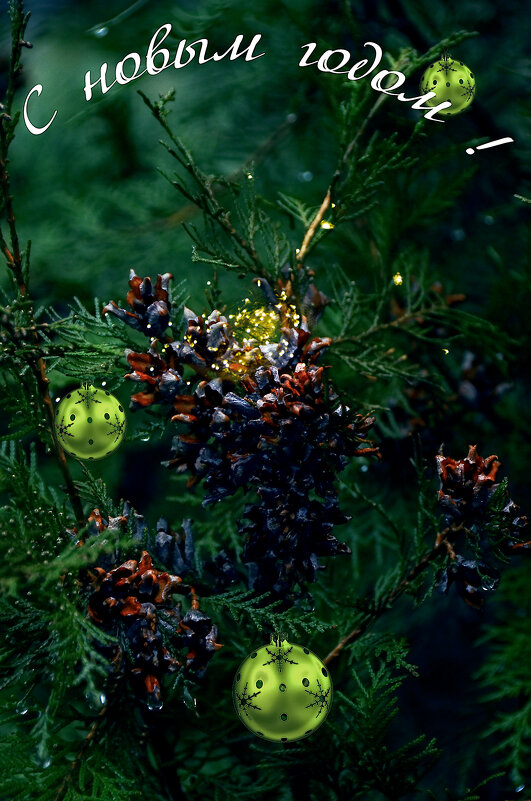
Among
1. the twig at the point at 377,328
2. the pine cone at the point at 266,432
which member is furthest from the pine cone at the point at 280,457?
the twig at the point at 377,328

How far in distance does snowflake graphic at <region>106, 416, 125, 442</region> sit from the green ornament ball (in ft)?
1.21

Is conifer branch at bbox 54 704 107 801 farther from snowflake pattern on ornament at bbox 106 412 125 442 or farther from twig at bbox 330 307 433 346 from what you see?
twig at bbox 330 307 433 346

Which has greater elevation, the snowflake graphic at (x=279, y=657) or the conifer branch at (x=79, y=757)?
the snowflake graphic at (x=279, y=657)

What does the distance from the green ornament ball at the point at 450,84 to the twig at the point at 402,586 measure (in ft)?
1.20

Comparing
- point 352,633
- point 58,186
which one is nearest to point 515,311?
point 352,633

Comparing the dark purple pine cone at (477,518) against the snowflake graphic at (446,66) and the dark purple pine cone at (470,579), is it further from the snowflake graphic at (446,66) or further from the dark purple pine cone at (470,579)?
the snowflake graphic at (446,66)

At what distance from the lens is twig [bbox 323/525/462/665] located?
48 centimetres

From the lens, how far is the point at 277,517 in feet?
1.44

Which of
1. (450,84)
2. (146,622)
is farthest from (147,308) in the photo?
(450,84)

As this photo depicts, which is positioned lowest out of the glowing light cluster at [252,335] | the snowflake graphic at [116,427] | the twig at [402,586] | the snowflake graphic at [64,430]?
the twig at [402,586]

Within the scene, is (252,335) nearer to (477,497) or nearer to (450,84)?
(477,497)

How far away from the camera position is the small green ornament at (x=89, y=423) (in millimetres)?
513

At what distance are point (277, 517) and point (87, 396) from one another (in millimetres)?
174

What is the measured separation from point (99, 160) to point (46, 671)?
25.1 inches
